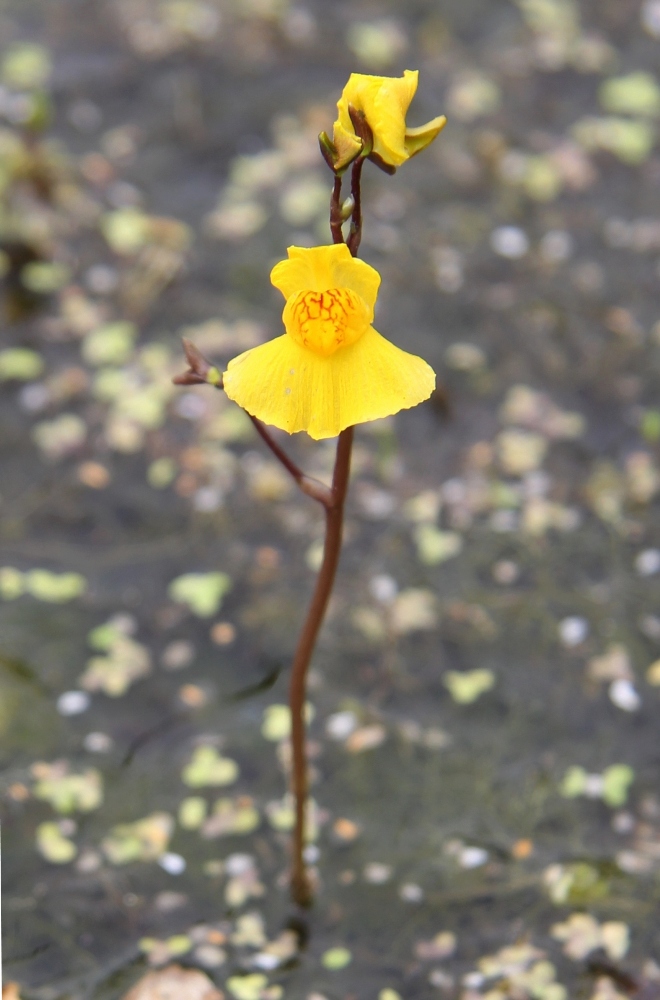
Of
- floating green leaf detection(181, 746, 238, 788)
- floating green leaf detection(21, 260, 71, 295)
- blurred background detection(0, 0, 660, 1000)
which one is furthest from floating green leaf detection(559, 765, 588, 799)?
floating green leaf detection(21, 260, 71, 295)

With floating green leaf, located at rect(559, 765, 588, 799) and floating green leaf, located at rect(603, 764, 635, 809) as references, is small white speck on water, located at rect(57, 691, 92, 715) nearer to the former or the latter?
floating green leaf, located at rect(559, 765, 588, 799)

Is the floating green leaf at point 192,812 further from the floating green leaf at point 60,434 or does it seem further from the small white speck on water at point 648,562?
the small white speck on water at point 648,562

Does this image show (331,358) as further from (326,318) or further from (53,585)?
(53,585)

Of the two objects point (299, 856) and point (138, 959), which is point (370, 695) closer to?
point (299, 856)

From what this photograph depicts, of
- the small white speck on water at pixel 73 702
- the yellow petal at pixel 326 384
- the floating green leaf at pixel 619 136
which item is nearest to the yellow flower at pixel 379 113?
the yellow petal at pixel 326 384

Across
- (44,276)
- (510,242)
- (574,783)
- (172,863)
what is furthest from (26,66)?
(574,783)

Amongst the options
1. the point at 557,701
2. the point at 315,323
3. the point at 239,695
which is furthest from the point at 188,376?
the point at 557,701
